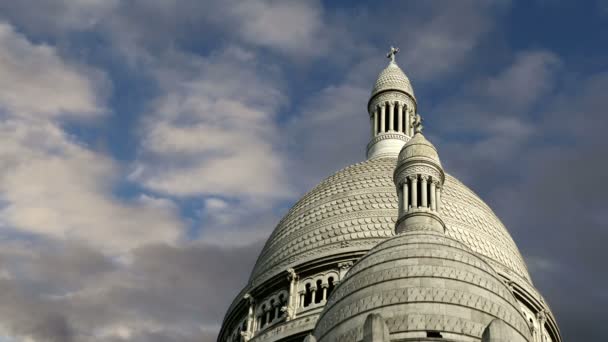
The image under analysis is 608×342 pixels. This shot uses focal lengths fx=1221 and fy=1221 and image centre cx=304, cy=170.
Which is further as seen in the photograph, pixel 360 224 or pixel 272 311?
pixel 360 224

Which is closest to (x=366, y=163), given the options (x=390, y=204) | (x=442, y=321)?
(x=390, y=204)

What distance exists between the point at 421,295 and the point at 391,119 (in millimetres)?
28746

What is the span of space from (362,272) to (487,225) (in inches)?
741

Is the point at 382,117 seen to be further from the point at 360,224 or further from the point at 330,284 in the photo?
the point at 330,284

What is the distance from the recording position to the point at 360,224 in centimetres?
4797

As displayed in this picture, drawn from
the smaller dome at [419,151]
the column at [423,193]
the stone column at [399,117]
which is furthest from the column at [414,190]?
the stone column at [399,117]

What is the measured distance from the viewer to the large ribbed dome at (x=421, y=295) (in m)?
29.0

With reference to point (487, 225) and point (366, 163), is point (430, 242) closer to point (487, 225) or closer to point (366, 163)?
point (487, 225)

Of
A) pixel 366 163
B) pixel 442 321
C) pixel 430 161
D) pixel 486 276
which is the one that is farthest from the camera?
pixel 366 163

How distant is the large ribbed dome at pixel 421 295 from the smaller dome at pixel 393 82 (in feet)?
87.6

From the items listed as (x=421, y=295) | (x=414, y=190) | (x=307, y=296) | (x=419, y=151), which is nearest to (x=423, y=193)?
(x=414, y=190)

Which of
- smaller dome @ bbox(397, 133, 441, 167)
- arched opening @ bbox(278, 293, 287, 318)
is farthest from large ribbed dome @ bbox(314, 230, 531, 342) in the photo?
arched opening @ bbox(278, 293, 287, 318)

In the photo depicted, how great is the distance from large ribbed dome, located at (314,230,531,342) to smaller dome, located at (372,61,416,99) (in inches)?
1052

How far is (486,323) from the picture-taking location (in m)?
29.5
